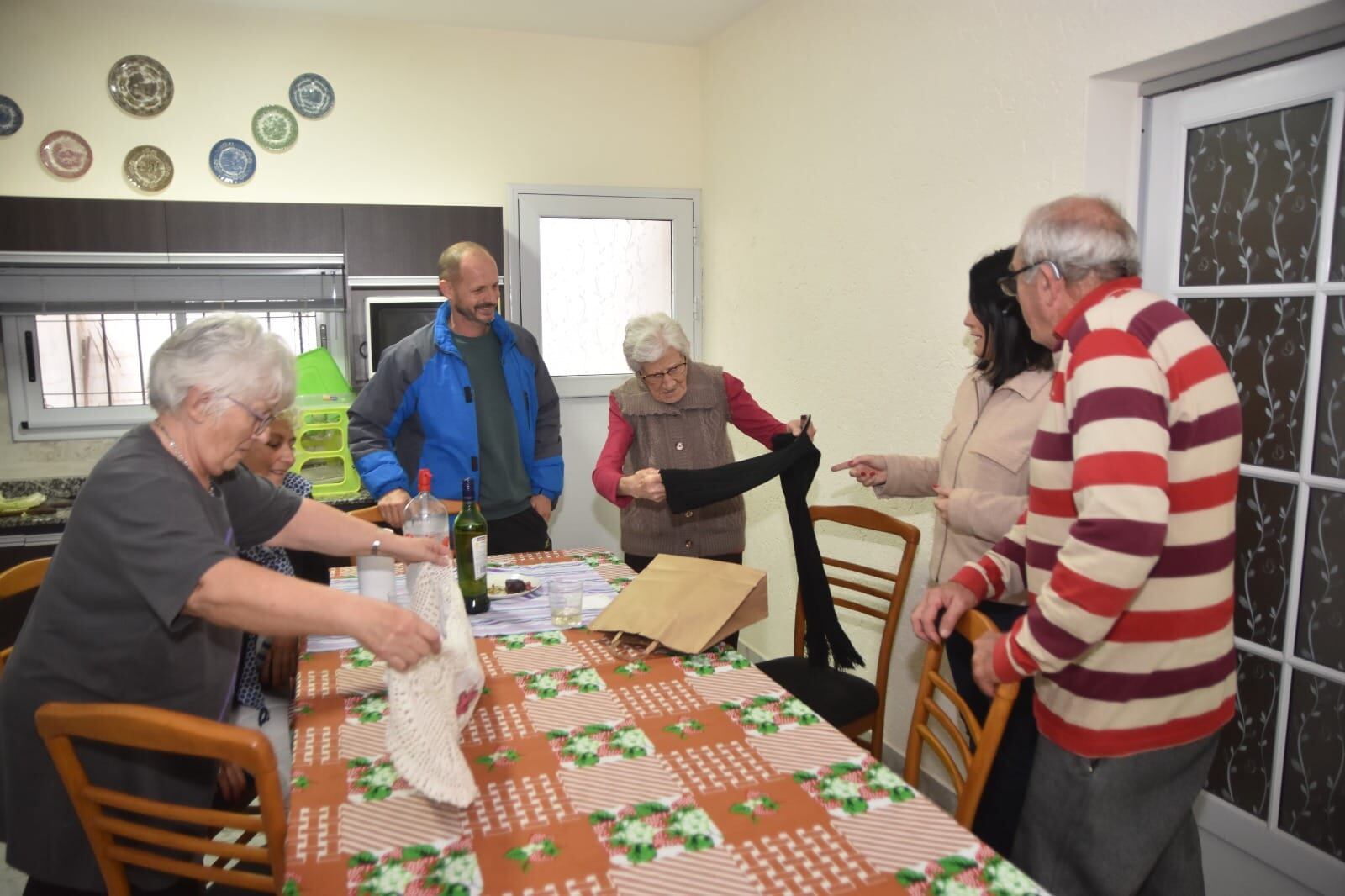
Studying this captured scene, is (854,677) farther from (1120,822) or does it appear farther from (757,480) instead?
(1120,822)

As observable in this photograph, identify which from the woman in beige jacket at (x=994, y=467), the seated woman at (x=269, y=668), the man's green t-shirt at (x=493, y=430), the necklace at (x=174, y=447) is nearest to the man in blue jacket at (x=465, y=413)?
the man's green t-shirt at (x=493, y=430)

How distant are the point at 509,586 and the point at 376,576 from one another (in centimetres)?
35

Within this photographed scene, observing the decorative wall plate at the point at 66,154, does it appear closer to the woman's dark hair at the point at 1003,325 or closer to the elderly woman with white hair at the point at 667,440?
the elderly woman with white hair at the point at 667,440

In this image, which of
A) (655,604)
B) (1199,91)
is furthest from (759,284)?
(655,604)

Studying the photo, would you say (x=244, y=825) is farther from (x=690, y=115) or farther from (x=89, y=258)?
(x=690, y=115)

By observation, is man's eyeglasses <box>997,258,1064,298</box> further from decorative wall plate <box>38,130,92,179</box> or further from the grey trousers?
decorative wall plate <box>38,130,92,179</box>

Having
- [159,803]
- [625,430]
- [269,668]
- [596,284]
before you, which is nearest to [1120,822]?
[159,803]

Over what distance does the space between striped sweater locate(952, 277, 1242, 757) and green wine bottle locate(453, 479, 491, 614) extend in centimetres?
115

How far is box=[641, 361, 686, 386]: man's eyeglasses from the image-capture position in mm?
2623

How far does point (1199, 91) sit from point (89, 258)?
3856 millimetres

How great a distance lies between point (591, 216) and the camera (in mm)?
4316

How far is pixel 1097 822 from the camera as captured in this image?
1424 mm

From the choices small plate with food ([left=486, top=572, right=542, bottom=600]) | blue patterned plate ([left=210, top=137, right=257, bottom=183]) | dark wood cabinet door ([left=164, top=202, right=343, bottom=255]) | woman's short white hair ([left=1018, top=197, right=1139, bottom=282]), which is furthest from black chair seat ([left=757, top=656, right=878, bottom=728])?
blue patterned plate ([left=210, top=137, right=257, bottom=183])

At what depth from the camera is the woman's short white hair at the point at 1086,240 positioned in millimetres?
1460
